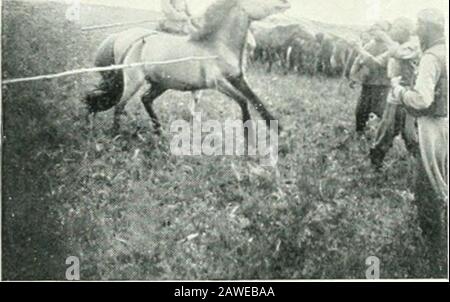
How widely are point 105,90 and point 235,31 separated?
996 millimetres

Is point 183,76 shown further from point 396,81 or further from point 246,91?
point 396,81

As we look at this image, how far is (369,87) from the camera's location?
13.8 feet

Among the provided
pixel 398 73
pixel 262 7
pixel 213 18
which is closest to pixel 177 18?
pixel 213 18

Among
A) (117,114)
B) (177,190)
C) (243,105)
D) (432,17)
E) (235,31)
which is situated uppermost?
(432,17)

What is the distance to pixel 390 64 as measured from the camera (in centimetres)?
418

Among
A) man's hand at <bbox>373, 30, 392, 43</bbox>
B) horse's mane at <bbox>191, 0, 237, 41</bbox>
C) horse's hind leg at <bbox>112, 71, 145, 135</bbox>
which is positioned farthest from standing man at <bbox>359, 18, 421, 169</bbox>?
horse's hind leg at <bbox>112, 71, 145, 135</bbox>

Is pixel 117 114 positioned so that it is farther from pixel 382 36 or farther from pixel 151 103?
pixel 382 36

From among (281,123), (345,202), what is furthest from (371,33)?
(345,202)

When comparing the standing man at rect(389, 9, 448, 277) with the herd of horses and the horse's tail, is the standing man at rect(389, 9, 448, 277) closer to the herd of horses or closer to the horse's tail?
the herd of horses

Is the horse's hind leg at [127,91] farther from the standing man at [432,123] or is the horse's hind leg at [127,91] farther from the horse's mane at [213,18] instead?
the standing man at [432,123]

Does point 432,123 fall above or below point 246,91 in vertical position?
below

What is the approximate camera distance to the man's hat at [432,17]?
4.15 m

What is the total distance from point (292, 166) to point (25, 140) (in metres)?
1.86

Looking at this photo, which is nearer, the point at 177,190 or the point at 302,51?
the point at 177,190
